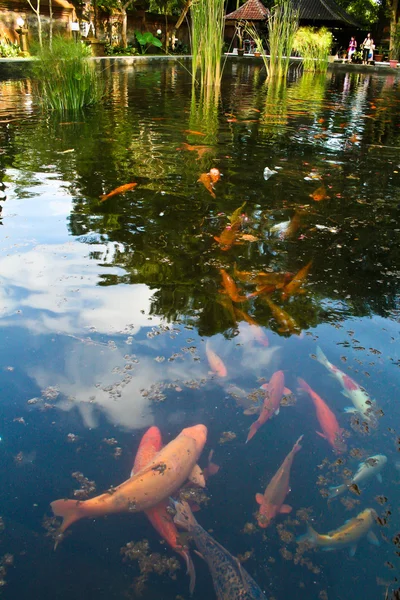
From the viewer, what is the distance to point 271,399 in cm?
206

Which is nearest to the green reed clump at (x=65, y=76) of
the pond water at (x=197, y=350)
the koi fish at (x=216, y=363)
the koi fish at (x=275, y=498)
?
the pond water at (x=197, y=350)

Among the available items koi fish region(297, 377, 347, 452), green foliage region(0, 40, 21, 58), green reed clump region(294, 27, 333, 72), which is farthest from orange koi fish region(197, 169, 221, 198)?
green reed clump region(294, 27, 333, 72)

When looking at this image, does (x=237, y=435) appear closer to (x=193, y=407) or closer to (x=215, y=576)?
(x=193, y=407)

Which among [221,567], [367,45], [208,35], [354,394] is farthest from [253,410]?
[367,45]

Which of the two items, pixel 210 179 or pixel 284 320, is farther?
pixel 210 179

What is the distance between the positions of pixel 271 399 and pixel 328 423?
24 centimetres

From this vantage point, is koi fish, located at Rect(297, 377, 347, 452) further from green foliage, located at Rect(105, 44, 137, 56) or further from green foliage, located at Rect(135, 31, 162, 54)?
green foliage, located at Rect(135, 31, 162, 54)

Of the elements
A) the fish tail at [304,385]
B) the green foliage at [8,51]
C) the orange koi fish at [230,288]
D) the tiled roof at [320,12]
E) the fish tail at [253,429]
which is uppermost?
the tiled roof at [320,12]

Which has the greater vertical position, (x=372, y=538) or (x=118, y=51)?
(x=118, y=51)

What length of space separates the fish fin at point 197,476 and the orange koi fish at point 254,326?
82cm

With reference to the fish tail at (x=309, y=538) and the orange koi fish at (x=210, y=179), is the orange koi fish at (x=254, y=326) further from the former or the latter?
the orange koi fish at (x=210, y=179)

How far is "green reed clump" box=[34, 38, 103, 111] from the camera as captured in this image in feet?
22.5

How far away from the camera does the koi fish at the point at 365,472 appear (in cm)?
168

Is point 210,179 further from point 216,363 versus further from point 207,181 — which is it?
point 216,363
